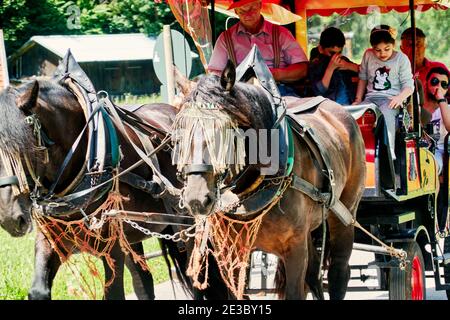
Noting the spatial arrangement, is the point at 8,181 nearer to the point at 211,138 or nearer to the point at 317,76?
the point at 211,138

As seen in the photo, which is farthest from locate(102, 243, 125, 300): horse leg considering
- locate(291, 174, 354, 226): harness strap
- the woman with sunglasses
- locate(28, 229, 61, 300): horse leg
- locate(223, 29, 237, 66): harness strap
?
the woman with sunglasses

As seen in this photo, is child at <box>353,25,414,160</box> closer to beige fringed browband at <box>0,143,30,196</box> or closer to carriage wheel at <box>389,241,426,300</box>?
carriage wheel at <box>389,241,426,300</box>

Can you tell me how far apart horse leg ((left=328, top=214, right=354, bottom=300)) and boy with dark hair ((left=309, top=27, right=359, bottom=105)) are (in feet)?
3.77

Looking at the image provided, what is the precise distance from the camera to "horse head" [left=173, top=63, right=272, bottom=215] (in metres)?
4.73

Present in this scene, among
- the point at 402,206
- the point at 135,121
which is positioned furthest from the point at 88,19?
the point at 135,121

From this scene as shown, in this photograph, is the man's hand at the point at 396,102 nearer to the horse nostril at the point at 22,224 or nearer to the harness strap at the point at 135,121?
the harness strap at the point at 135,121

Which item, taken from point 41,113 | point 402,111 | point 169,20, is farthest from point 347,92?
point 169,20

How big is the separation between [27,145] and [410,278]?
119 inches

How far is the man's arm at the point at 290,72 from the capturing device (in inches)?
267

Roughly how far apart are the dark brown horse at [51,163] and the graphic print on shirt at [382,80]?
1682 millimetres

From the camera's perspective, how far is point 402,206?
7340 millimetres

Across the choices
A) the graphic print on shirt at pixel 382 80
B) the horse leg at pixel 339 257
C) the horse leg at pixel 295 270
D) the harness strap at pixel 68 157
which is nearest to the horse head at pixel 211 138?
the horse leg at pixel 295 270

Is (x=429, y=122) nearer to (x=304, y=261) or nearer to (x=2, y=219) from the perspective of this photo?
(x=304, y=261)
